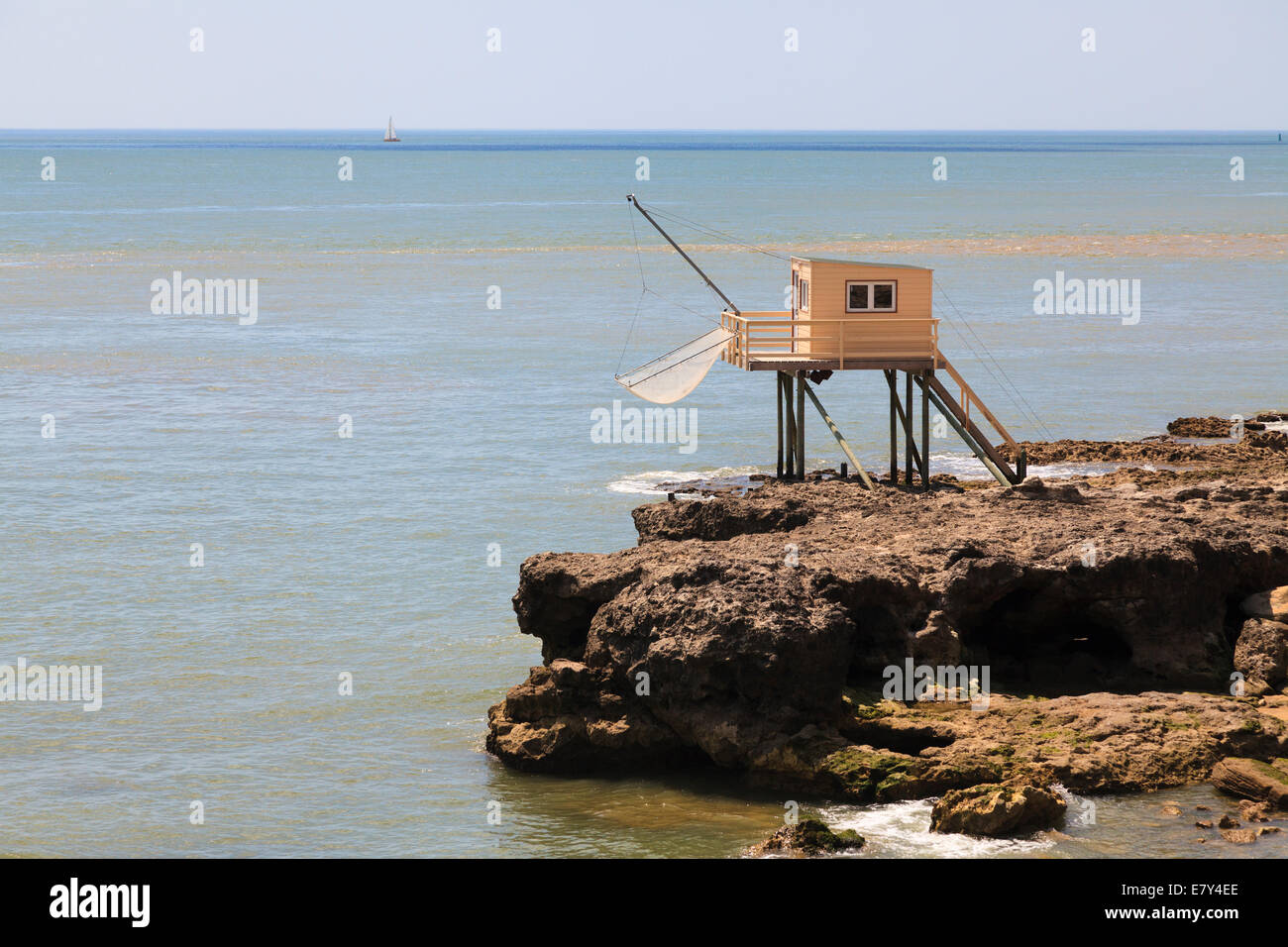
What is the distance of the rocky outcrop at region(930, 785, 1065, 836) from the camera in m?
17.7

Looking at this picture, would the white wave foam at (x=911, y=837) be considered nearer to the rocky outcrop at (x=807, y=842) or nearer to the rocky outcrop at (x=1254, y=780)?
the rocky outcrop at (x=807, y=842)

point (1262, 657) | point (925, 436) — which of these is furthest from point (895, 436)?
point (1262, 657)

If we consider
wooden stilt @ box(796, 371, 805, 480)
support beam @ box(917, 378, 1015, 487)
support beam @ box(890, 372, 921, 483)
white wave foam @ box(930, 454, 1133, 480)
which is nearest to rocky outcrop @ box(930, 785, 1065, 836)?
support beam @ box(917, 378, 1015, 487)

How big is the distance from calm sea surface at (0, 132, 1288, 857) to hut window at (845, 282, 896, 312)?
625 centimetres

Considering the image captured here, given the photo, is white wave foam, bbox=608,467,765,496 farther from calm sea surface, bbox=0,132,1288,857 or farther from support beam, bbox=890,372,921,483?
support beam, bbox=890,372,921,483

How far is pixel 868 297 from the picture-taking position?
1233 inches

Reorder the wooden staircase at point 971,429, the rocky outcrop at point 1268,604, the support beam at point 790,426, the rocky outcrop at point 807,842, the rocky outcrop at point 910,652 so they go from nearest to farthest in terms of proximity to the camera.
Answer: the rocky outcrop at point 807,842
the rocky outcrop at point 910,652
the rocky outcrop at point 1268,604
the wooden staircase at point 971,429
the support beam at point 790,426

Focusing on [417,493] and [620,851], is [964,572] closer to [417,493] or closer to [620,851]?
[620,851]

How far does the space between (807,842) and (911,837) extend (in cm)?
124

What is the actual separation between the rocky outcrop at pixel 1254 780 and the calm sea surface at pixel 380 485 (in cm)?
66

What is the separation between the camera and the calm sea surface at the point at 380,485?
19.9 meters

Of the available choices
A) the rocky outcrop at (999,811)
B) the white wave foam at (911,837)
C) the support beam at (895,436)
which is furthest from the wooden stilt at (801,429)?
the rocky outcrop at (999,811)

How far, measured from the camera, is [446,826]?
64.1ft

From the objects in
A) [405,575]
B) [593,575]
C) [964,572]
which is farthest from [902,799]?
[405,575]
